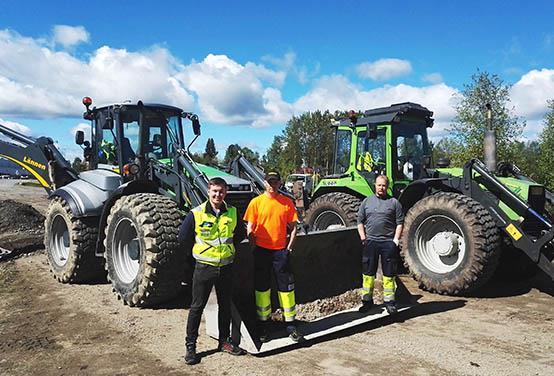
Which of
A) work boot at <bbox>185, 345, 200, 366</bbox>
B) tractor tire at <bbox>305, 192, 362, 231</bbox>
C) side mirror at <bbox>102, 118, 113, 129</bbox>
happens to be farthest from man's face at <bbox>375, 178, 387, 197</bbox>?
side mirror at <bbox>102, 118, 113, 129</bbox>

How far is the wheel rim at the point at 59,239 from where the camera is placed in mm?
7750

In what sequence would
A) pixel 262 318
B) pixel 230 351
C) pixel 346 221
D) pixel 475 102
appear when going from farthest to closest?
1. pixel 475 102
2. pixel 346 221
3. pixel 262 318
4. pixel 230 351

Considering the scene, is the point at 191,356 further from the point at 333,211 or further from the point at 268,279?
the point at 333,211

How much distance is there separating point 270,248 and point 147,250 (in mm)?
1576

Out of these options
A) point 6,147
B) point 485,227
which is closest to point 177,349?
point 485,227

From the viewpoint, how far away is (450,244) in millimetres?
6863

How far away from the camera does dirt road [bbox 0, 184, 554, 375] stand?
4.30 meters

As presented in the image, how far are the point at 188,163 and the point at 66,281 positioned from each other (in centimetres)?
272

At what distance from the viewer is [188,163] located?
638 cm

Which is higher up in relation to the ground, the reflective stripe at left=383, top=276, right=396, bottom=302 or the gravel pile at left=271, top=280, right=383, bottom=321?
the reflective stripe at left=383, top=276, right=396, bottom=302

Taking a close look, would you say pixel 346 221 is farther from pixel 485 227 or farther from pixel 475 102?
pixel 475 102

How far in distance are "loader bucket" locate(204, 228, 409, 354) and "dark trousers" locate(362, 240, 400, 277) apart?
478 mm

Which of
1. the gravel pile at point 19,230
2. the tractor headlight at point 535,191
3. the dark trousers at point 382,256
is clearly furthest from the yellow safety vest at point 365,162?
the gravel pile at point 19,230

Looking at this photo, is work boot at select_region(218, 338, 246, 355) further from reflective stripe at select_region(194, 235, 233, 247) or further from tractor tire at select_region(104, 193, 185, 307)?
tractor tire at select_region(104, 193, 185, 307)
